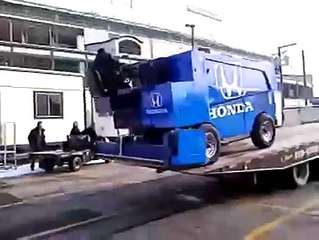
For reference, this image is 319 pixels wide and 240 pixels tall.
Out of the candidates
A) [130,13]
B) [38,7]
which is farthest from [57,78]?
[130,13]

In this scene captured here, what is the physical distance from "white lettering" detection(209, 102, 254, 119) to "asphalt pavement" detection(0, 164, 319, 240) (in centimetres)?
165

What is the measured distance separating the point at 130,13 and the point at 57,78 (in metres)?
9.69

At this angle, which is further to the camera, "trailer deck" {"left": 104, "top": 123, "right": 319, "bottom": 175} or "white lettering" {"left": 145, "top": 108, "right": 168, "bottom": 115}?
"trailer deck" {"left": 104, "top": 123, "right": 319, "bottom": 175}

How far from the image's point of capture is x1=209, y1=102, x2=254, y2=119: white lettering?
8992mm

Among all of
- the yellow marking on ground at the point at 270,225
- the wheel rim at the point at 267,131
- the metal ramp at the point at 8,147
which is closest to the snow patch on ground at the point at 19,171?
the metal ramp at the point at 8,147

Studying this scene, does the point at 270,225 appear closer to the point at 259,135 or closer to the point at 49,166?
the point at 259,135

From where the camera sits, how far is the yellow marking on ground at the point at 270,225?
275 inches

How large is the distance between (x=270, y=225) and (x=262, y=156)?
181cm

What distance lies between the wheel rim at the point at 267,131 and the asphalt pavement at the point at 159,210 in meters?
1.13

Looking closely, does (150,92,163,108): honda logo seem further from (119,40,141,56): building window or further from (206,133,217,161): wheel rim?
(119,40,141,56): building window

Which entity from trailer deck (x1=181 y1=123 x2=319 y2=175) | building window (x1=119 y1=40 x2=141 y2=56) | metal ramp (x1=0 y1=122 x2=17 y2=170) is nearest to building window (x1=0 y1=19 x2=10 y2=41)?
metal ramp (x1=0 y1=122 x2=17 y2=170)

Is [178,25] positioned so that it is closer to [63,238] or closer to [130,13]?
[130,13]

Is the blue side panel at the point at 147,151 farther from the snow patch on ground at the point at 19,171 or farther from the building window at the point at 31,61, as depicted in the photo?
the building window at the point at 31,61

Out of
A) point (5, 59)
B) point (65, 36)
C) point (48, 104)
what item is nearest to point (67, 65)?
point (65, 36)
